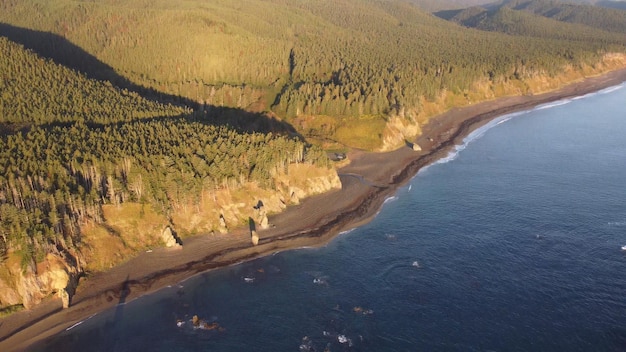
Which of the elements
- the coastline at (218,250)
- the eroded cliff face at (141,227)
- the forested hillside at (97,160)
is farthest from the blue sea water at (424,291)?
the forested hillside at (97,160)

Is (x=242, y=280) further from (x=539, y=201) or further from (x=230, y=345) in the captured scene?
(x=539, y=201)

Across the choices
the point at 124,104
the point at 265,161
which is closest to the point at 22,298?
the point at 265,161

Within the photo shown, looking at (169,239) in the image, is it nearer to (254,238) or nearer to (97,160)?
(254,238)

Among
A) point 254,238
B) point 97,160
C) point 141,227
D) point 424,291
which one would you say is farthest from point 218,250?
point 424,291

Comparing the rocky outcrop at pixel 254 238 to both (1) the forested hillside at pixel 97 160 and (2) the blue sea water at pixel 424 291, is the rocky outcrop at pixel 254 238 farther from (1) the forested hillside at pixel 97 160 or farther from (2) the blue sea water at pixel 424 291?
(1) the forested hillside at pixel 97 160

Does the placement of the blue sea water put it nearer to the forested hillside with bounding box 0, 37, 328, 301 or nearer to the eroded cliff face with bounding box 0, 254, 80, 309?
the eroded cliff face with bounding box 0, 254, 80, 309
